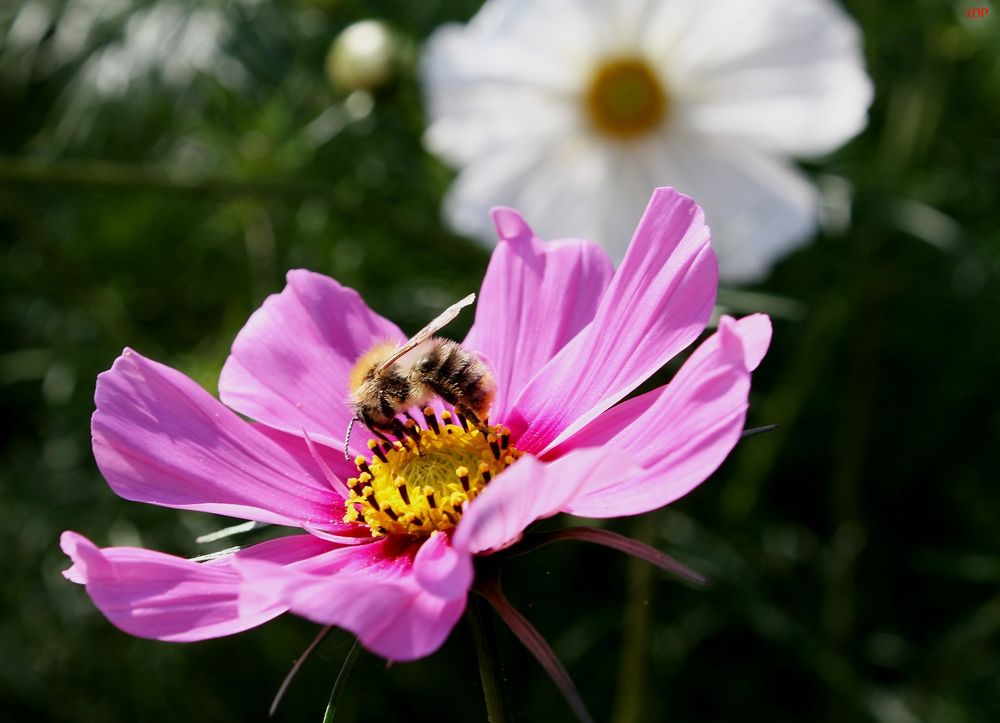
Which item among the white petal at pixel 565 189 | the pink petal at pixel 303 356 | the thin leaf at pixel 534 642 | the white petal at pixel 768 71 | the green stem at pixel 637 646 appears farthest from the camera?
the white petal at pixel 565 189

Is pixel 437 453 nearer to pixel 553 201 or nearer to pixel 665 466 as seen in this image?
pixel 665 466

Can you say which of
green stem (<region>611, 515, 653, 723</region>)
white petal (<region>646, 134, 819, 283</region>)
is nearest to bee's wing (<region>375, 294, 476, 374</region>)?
green stem (<region>611, 515, 653, 723</region>)

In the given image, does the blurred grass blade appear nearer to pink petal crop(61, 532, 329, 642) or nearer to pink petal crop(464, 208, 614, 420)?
pink petal crop(61, 532, 329, 642)

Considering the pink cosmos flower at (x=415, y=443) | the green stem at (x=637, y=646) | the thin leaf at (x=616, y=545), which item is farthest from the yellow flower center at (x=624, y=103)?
the thin leaf at (x=616, y=545)

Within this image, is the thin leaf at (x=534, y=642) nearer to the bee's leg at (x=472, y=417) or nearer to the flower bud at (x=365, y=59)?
the bee's leg at (x=472, y=417)

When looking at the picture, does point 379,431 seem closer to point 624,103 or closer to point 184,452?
point 184,452

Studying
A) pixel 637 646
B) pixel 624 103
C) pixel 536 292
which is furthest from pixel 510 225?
pixel 624 103
